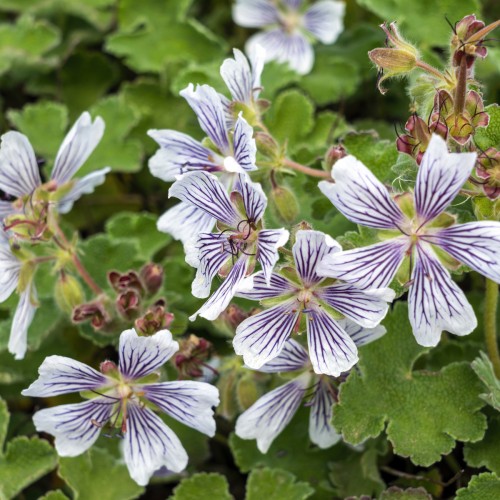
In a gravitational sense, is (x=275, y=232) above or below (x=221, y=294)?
above

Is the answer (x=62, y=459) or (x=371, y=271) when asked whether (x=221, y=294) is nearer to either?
(x=371, y=271)

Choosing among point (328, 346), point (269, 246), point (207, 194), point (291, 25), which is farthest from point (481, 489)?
point (291, 25)

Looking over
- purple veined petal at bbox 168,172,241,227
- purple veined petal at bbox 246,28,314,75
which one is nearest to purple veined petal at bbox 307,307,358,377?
purple veined petal at bbox 168,172,241,227

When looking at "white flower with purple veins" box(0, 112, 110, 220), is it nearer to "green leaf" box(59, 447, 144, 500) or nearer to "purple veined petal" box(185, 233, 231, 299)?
"purple veined petal" box(185, 233, 231, 299)

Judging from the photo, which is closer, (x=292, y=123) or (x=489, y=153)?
(x=489, y=153)

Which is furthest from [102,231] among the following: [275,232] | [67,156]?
[275,232]

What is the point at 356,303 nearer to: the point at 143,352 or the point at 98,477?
the point at 143,352
